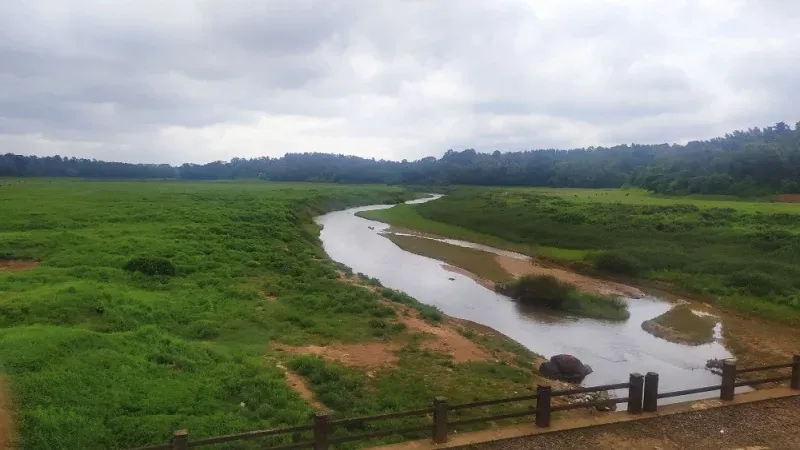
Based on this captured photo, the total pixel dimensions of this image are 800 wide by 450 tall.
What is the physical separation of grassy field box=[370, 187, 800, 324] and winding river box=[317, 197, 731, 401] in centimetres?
421

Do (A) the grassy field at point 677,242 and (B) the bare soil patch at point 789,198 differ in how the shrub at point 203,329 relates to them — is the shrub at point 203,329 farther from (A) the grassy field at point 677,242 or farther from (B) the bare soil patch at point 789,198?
(B) the bare soil patch at point 789,198

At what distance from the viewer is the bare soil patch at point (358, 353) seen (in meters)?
18.1

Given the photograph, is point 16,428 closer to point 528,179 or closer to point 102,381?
point 102,381

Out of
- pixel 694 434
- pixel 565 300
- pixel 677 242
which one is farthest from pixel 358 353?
pixel 677 242

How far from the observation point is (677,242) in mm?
40969

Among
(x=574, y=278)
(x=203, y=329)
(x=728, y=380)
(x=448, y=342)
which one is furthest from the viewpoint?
(x=574, y=278)

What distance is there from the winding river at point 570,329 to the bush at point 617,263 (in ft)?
16.8

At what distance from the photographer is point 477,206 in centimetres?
7144

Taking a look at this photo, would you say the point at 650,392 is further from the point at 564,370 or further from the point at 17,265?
the point at 17,265

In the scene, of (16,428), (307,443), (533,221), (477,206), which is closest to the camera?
(307,443)

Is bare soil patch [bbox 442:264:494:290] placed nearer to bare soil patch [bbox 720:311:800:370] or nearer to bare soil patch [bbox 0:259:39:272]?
bare soil patch [bbox 720:311:800:370]

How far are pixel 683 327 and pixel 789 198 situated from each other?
44037 millimetres

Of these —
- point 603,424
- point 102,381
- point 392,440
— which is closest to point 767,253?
point 603,424

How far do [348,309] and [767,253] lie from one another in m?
28.4
